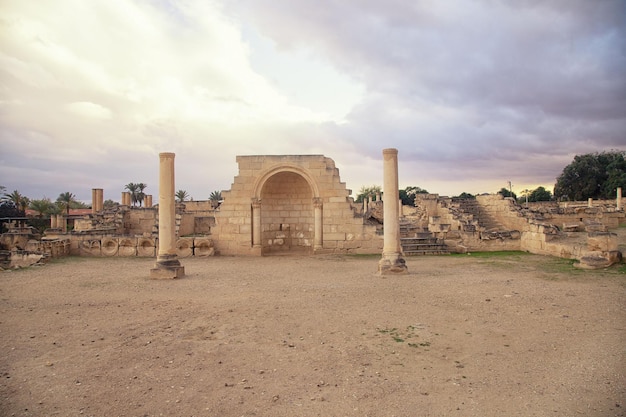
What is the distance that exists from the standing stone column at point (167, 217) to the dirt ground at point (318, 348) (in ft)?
4.65

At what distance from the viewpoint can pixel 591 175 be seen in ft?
162

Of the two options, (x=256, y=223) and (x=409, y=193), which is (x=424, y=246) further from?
(x=409, y=193)

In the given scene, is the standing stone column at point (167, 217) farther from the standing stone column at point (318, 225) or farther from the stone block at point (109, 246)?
the standing stone column at point (318, 225)

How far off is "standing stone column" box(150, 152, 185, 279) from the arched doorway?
652cm

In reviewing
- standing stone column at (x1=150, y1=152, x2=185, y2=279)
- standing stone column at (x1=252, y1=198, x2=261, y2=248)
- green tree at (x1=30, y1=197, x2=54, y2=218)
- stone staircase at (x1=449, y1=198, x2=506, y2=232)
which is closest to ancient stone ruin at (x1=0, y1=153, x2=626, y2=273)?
standing stone column at (x1=252, y1=198, x2=261, y2=248)

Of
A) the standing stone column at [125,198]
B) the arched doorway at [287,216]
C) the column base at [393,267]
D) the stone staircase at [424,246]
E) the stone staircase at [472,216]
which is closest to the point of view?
the column base at [393,267]

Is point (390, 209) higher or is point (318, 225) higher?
point (390, 209)

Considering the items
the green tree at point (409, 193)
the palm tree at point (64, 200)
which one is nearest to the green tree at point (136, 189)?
the palm tree at point (64, 200)

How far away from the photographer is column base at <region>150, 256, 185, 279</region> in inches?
448

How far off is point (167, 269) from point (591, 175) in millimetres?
53570

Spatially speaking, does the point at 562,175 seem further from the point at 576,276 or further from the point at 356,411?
the point at 356,411

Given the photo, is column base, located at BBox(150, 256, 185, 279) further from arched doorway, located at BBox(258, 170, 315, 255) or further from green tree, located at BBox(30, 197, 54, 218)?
green tree, located at BBox(30, 197, 54, 218)

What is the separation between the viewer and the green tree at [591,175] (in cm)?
4806

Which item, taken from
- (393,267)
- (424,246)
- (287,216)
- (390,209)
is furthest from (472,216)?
(393,267)
